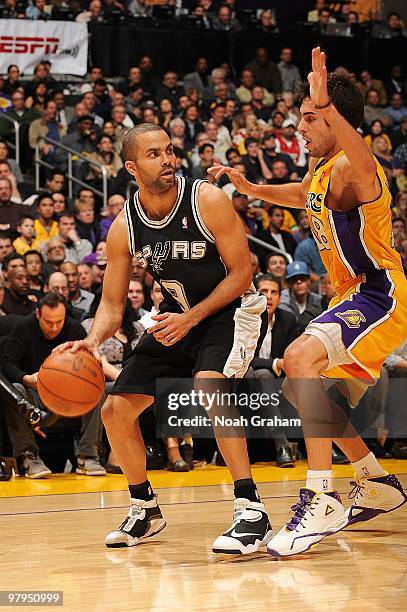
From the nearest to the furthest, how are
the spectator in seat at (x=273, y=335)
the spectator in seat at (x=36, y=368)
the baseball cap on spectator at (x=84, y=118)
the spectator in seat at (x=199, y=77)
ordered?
the spectator in seat at (x=36, y=368)
the spectator in seat at (x=273, y=335)
the baseball cap on spectator at (x=84, y=118)
the spectator in seat at (x=199, y=77)

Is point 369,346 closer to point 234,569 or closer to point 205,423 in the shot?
point 234,569

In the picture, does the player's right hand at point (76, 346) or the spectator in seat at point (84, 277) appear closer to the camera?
the player's right hand at point (76, 346)

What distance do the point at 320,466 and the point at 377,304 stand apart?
2.47ft

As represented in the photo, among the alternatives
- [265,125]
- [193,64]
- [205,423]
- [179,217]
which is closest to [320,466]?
[179,217]

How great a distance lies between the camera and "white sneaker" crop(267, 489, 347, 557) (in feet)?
14.6

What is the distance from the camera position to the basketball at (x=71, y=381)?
469 cm

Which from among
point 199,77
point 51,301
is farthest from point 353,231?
point 199,77

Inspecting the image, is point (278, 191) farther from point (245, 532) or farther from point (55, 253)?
point (55, 253)

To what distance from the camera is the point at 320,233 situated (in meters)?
4.65

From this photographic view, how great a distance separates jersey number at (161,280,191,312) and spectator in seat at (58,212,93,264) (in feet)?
19.1

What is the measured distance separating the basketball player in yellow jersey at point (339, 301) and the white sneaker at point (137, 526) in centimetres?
71

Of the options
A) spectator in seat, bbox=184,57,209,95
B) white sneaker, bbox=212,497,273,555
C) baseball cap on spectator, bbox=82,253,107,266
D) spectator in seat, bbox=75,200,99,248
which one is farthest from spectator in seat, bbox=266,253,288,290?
spectator in seat, bbox=184,57,209,95

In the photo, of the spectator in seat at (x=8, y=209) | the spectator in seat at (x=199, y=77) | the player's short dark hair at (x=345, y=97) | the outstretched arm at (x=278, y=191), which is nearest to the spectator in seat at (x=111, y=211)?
the spectator in seat at (x=8, y=209)

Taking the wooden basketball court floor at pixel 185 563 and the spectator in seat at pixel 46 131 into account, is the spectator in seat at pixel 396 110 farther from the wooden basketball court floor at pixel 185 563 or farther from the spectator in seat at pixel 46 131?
the wooden basketball court floor at pixel 185 563
